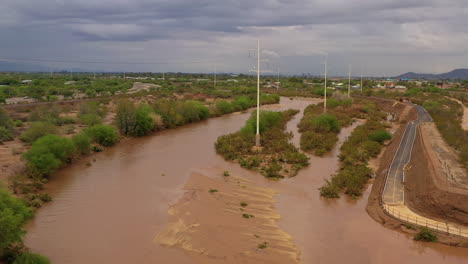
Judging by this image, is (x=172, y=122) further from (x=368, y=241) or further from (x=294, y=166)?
(x=368, y=241)

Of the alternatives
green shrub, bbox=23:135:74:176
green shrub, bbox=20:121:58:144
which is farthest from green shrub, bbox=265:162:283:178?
green shrub, bbox=20:121:58:144

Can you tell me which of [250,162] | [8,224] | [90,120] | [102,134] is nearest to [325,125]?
[250,162]

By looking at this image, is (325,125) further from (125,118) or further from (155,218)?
(155,218)

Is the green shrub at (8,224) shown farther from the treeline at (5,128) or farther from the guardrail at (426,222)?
the treeline at (5,128)

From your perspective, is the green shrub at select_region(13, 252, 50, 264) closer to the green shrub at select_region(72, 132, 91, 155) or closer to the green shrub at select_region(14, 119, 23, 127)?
the green shrub at select_region(72, 132, 91, 155)

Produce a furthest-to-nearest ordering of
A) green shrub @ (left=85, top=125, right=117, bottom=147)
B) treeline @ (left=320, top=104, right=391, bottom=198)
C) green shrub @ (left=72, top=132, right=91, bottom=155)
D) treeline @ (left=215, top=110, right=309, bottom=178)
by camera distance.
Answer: green shrub @ (left=85, top=125, right=117, bottom=147)
green shrub @ (left=72, top=132, right=91, bottom=155)
treeline @ (left=215, top=110, right=309, bottom=178)
treeline @ (left=320, top=104, right=391, bottom=198)
